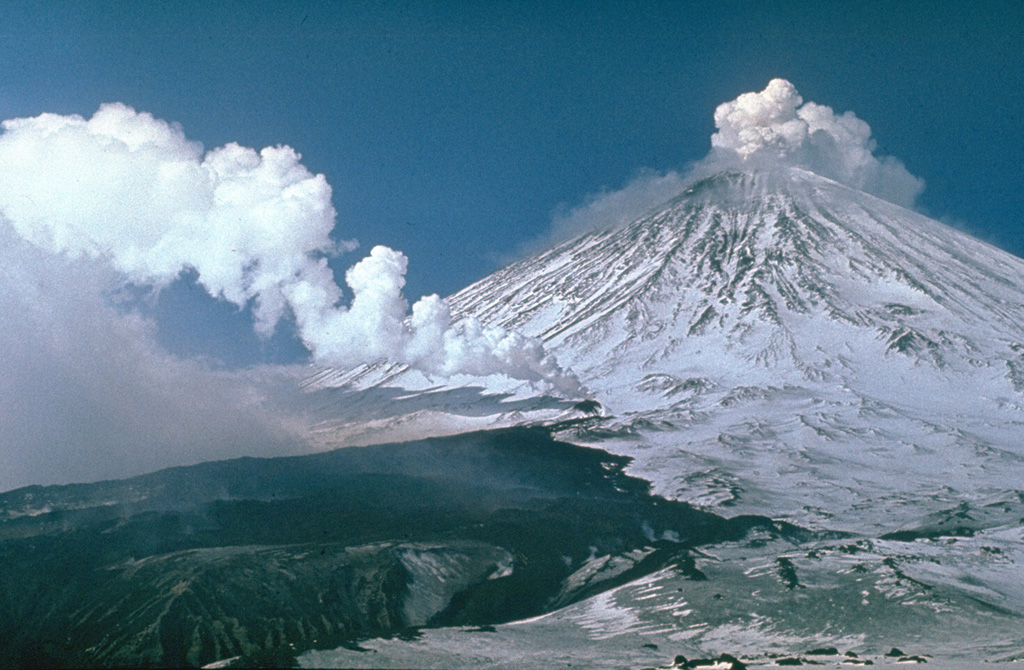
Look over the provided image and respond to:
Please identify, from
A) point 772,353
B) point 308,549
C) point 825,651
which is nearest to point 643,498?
point 308,549

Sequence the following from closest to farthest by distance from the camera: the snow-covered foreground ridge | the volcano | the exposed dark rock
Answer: the exposed dark rock
the volcano
the snow-covered foreground ridge

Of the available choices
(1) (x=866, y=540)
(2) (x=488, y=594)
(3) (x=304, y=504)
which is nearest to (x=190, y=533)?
(3) (x=304, y=504)

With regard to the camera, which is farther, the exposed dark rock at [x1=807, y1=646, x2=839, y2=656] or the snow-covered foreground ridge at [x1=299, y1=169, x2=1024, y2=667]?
the snow-covered foreground ridge at [x1=299, y1=169, x2=1024, y2=667]

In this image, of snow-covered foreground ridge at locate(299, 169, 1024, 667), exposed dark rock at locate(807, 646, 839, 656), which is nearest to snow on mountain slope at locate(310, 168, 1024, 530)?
snow-covered foreground ridge at locate(299, 169, 1024, 667)

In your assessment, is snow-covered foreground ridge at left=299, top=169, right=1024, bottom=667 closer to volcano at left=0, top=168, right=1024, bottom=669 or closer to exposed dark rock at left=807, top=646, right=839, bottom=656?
volcano at left=0, top=168, right=1024, bottom=669

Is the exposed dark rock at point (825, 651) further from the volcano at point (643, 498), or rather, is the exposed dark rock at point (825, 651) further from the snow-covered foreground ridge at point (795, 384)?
the snow-covered foreground ridge at point (795, 384)
